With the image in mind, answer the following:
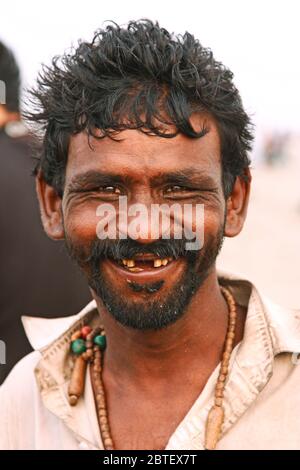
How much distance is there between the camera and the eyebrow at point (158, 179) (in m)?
2.31

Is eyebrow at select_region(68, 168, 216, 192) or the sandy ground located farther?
the sandy ground

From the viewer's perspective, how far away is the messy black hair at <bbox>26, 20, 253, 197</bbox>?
232 centimetres

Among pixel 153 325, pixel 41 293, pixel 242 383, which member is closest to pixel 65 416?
pixel 153 325

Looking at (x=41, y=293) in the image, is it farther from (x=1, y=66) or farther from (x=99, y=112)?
(x=99, y=112)

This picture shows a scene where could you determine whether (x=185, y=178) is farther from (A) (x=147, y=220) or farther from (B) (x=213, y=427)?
(B) (x=213, y=427)

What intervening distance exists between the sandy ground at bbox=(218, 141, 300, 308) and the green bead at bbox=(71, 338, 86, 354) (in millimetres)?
4338

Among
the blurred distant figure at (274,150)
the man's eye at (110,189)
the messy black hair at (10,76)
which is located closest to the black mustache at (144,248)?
the man's eye at (110,189)

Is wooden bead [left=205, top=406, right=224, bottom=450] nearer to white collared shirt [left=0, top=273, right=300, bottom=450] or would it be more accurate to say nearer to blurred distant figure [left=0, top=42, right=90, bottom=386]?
white collared shirt [left=0, top=273, right=300, bottom=450]

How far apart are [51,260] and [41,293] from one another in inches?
8.0

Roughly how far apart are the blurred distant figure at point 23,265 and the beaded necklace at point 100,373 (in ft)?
5.23

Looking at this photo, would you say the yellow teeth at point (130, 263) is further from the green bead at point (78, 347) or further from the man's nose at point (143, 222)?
the green bead at point (78, 347)

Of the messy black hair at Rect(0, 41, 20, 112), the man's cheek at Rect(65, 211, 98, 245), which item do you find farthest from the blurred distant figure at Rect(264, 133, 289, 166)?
the man's cheek at Rect(65, 211, 98, 245)

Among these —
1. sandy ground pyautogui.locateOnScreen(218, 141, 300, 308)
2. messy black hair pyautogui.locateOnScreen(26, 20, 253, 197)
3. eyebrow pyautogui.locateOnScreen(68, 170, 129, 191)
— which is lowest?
sandy ground pyautogui.locateOnScreen(218, 141, 300, 308)

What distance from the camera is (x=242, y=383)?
2.32 m
